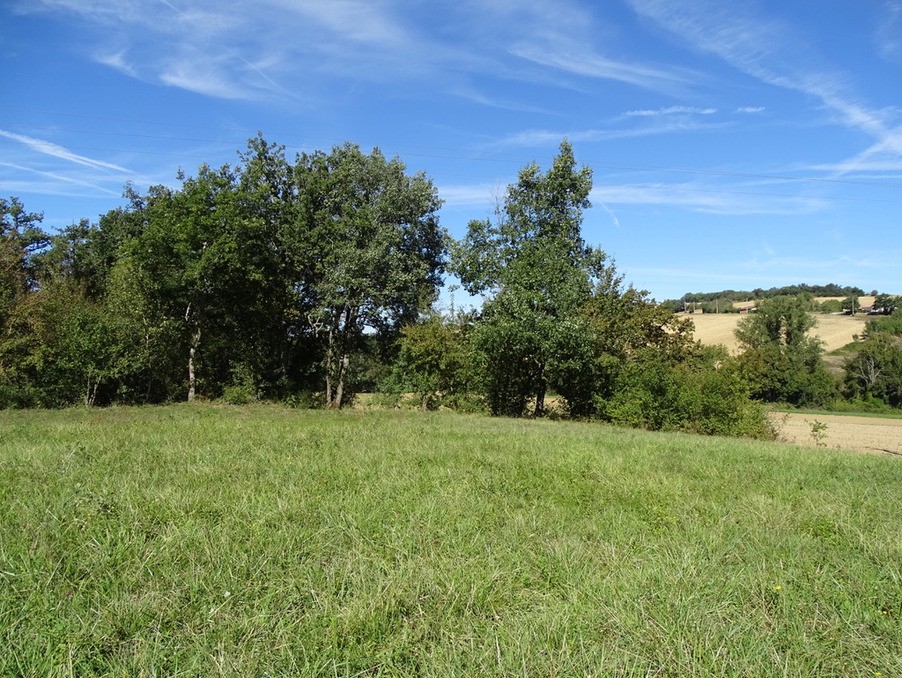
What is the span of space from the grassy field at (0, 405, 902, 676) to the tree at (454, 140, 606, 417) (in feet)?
44.7

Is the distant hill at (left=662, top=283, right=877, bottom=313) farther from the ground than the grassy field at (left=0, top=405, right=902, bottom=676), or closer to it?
farther from the ground

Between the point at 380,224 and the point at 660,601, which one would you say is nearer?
the point at 660,601

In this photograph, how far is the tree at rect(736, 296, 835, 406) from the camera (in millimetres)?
53031

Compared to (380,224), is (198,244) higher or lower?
lower

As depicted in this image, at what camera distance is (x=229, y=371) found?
83.6 feet

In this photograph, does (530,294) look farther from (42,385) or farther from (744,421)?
(42,385)

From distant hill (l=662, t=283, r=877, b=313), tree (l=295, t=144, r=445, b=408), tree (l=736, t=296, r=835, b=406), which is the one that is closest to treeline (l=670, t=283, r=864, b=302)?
distant hill (l=662, t=283, r=877, b=313)

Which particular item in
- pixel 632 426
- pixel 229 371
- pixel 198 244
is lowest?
pixel 632 426

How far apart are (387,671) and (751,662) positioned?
1.91 m

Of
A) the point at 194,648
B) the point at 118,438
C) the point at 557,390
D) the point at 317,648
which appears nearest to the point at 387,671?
the point at 317,648

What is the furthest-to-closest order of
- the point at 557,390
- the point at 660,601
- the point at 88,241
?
the point at 88,241 < the point at 557,390 < the point at 660,601

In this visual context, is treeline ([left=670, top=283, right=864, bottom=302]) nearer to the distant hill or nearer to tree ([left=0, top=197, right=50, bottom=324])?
the distant hill

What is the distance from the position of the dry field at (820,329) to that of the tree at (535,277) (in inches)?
1597

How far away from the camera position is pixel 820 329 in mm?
66562
